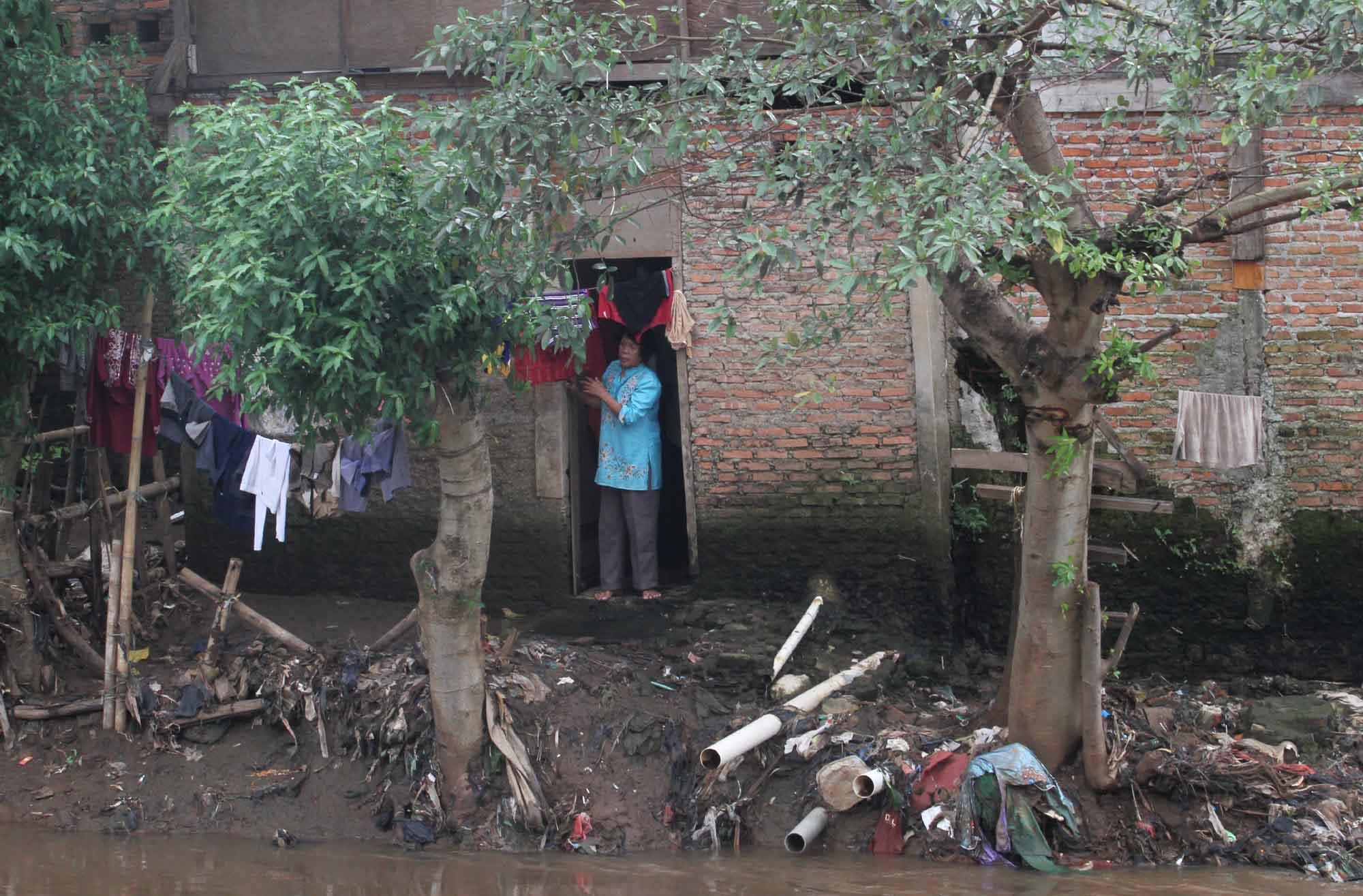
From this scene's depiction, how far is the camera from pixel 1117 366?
19.0 ft

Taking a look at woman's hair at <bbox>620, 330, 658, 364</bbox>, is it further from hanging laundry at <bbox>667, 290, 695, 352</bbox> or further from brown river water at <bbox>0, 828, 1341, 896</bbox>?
brown river water at <bbox>0, 828, 1341, 896</bbox>

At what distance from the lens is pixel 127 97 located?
7.19 meters

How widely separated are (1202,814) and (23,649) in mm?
6693

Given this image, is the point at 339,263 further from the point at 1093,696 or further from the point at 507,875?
the point at 1093,696

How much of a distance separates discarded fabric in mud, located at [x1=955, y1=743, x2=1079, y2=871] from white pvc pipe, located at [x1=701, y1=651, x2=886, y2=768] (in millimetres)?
1089

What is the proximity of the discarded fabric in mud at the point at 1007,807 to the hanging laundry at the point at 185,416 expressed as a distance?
5249mm

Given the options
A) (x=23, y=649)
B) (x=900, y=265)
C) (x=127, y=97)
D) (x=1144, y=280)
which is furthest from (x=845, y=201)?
(x=23, y=649)

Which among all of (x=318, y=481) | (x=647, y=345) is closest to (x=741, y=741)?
(x=318, y=481)

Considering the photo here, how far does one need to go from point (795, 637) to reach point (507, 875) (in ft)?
8.27

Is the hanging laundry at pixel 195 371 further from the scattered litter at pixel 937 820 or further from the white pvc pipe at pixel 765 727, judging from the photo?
the scattered litter at pixel 937 820

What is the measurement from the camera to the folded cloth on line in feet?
25.9

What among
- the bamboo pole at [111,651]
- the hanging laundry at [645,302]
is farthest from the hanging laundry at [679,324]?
the bamboo pole at [111,651]

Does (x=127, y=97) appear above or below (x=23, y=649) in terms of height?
above

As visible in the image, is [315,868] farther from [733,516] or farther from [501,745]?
[733,516]
